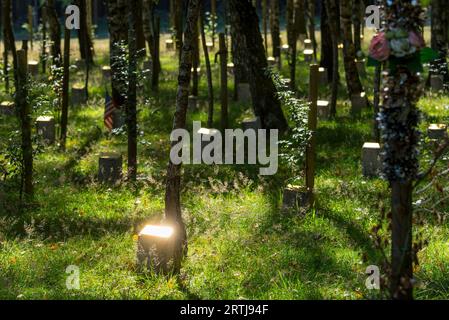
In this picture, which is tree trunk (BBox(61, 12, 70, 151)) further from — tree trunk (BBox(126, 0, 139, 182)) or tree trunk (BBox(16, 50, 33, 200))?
tree trunk (BBox(16, 50, 33, 200))

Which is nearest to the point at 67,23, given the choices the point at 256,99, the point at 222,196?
the point at 256,99

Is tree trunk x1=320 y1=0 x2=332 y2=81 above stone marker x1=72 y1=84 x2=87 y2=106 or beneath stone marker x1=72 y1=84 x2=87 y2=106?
above

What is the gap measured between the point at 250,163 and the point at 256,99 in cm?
197

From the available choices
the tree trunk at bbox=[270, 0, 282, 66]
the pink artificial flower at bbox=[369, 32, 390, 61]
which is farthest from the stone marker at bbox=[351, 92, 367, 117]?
the pink artificial flower at bbox=[369, 32, 390, 61]

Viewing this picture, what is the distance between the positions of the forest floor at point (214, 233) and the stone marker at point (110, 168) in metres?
0.23

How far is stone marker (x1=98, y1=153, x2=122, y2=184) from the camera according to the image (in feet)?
33.9

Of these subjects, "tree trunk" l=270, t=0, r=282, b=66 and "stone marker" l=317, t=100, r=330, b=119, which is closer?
"stone marker" l=317, t=100, r=330, b=119

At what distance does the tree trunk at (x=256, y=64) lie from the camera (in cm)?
1244

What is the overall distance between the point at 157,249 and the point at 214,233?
4.63 feet

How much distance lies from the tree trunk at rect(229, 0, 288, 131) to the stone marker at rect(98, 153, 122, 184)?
11.1 feet

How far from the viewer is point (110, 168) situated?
10.3m

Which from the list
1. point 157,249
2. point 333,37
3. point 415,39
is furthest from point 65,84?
point 415,39

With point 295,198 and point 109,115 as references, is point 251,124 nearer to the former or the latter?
point 109,115

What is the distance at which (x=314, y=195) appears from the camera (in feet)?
29.6
